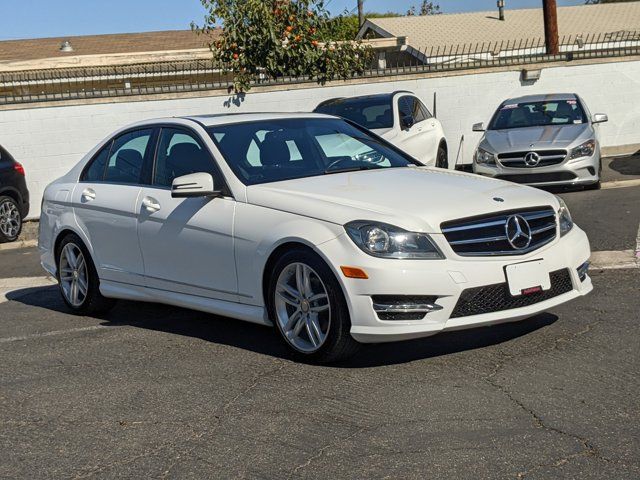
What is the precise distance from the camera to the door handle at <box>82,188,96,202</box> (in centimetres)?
833

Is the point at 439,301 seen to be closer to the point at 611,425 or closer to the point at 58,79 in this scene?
the point at 611,425

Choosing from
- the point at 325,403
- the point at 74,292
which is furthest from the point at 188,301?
the point at 325,403

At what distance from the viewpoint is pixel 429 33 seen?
4350 centimetres

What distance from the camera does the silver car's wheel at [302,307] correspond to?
635 cm

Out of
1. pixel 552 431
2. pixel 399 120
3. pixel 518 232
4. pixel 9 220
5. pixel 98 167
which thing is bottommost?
pixel 9 220

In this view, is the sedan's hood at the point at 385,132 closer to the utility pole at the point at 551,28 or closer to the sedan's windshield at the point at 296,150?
the sedan's windshield at the point at 296,150

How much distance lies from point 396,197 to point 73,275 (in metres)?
3.31

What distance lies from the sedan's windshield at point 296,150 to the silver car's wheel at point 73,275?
179cm

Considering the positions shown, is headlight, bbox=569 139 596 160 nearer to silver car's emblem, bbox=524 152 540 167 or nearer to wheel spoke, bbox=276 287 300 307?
silver car's emblem, bbox=524 152 540 167

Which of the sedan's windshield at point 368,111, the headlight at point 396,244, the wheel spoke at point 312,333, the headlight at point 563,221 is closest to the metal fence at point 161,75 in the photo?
the sedan's windshield at point 368,111

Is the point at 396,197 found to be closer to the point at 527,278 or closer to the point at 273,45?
the point at 527,278

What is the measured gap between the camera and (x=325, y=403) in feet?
18.6

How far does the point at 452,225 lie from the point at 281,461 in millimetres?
1967

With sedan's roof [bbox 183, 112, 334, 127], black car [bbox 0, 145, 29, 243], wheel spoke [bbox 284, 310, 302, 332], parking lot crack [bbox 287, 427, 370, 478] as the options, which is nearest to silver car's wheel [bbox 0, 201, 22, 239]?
black car [bbox 0, 145, 29, 243]
